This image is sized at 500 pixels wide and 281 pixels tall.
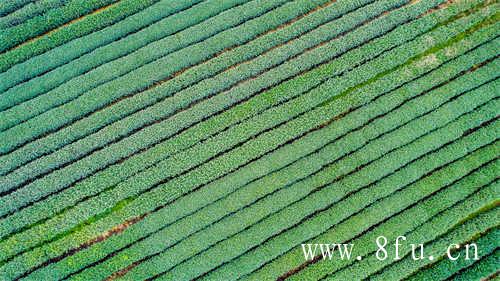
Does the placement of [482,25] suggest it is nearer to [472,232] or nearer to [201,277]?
[472,232]

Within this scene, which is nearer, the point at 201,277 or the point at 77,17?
the point at 201,277

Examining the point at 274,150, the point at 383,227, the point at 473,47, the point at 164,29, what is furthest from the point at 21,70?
the point at 473,47

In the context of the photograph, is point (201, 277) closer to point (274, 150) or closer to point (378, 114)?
point (274, 150)

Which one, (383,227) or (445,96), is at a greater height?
(445,96)

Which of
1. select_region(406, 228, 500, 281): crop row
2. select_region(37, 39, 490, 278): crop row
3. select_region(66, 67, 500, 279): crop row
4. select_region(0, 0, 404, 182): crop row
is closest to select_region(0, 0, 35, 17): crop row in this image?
select_region(0, 0, 404, 182): crop row

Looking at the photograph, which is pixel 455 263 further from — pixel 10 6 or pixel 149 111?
pixel 10 6

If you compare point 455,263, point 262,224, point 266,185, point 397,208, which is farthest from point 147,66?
point 455,263

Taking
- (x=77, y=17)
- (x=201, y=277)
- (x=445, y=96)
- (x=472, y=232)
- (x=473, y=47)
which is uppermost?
(x=77, y=17)
